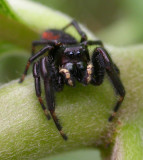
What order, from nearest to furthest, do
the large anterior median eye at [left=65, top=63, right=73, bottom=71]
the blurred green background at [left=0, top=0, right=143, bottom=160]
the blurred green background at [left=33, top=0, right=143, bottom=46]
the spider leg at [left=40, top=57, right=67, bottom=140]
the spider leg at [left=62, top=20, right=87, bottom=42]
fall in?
the spider leg at [left=40, top=57, right=67, bottom=140], the large anterior median eye at [left=65, top=63, right=73, bottom=71], the spider leg at [left=62, top=20, right=87, bottom=42], the blurred green background at [left=0, top=0, right=143, bottom=160], the blurred green background at [left=33, top=0, right=143, bottom=46]

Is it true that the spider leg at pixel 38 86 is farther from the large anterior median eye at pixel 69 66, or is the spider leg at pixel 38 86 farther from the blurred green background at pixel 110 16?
the blurred green background at pixel 110 16

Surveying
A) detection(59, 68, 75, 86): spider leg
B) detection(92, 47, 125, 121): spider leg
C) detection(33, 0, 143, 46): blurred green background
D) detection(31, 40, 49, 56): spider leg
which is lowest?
detection(33, 0, 143, 46): blurred green background

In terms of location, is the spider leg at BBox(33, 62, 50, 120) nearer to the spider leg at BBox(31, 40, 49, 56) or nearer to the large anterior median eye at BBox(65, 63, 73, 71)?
the large anterior median eye at BBox(65, 63, 73, 71)

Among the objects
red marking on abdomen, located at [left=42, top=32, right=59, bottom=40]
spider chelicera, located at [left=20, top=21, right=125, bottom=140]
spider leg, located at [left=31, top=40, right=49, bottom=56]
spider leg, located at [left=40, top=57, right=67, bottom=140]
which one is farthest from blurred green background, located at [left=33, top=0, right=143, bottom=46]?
spider leg, located at [left=40, top=57, right=67, bottom=140]

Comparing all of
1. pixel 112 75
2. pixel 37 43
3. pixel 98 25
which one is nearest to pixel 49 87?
pixel 112 75

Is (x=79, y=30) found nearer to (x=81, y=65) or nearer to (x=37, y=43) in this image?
(x=37, y=43)

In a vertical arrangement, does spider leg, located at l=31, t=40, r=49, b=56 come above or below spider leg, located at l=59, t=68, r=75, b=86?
above

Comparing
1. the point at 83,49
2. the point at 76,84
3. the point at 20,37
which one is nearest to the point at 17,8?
the point at 20,37

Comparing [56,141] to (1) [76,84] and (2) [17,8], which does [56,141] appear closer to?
(1) [76,84]
